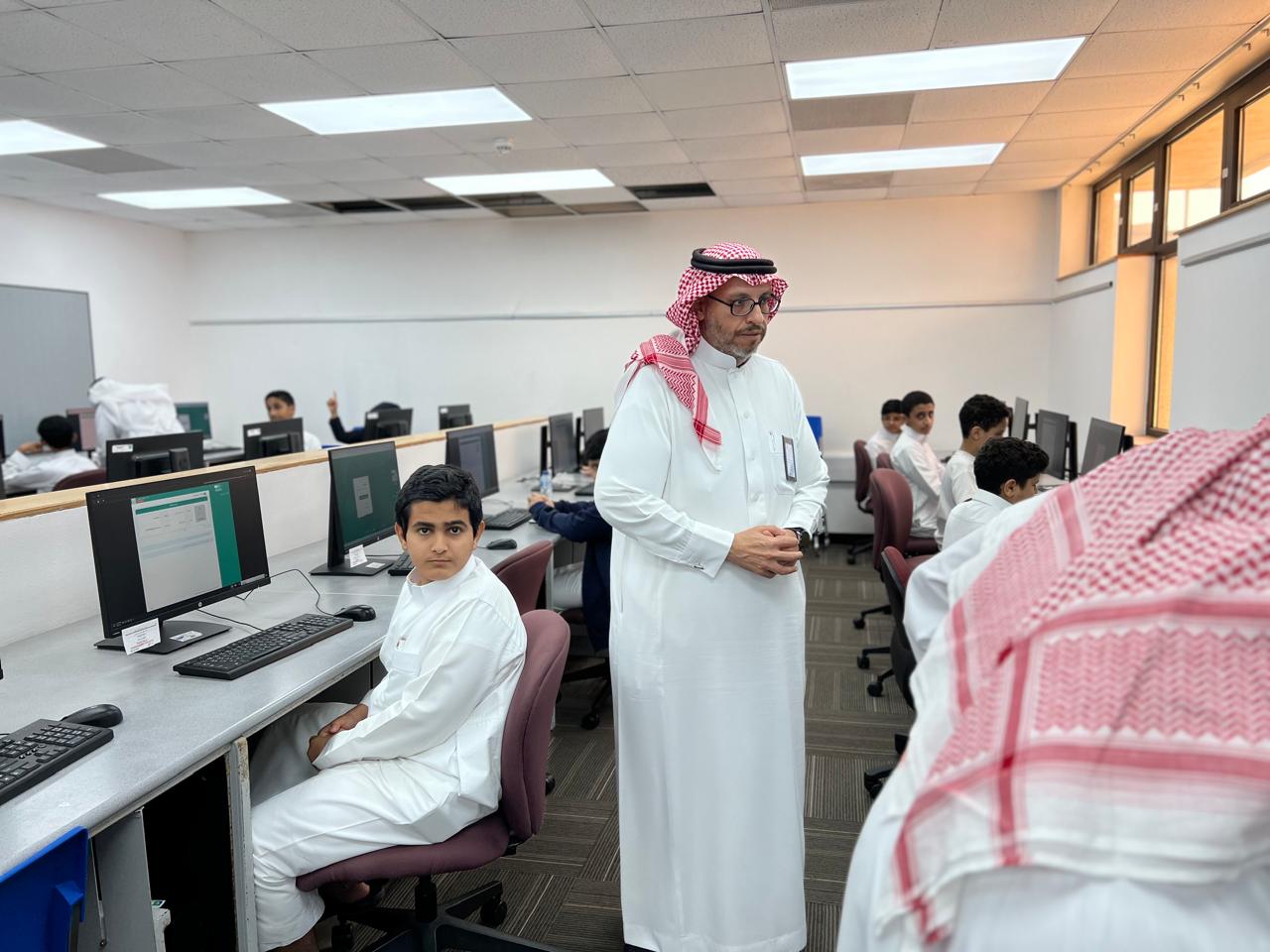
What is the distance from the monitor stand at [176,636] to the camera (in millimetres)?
2020

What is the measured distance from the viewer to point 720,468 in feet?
6.06

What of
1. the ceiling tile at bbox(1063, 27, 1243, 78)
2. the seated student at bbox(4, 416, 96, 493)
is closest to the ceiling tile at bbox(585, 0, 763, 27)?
the ceiling tile at bbox(1063, 27, 1243, 78)

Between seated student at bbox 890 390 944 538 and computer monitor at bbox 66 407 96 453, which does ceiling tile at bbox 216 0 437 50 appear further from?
computer monitor at bbox 66 407 96 453

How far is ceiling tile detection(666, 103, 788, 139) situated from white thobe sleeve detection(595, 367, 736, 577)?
10.1 ft

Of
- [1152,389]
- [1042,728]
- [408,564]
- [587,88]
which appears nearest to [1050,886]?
[1042,728]

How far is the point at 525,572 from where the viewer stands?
2461mm

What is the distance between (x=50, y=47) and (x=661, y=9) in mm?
2476

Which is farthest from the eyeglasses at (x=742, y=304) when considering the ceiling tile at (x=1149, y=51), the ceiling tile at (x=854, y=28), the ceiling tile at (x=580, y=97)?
the ceiling tile at (x=1149, y=51)

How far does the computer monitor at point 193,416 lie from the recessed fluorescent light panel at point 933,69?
548 cm

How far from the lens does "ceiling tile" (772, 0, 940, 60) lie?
325cm

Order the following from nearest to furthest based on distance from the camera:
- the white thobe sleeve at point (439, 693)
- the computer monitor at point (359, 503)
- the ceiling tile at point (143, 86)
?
the white thobe sleeve at point (439, 693)
the computer monitor at point (359, 503)
the ceiling tile at point (143, 86)

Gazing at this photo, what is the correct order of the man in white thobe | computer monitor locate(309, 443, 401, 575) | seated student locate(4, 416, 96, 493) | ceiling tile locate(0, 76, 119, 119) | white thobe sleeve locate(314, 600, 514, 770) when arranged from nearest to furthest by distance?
white thobe sleeve locate(314, 600, 514, 770), the man in white thobe, computer monitor locate(309, 443, 401, 575), ceiling tile locate(0, 76, 119, 119), seated student locate(4, 416, 96, 493)

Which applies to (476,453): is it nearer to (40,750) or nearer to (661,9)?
(661,9)

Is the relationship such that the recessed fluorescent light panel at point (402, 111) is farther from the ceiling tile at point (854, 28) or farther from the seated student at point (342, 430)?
the seated student at point (342, 430)
